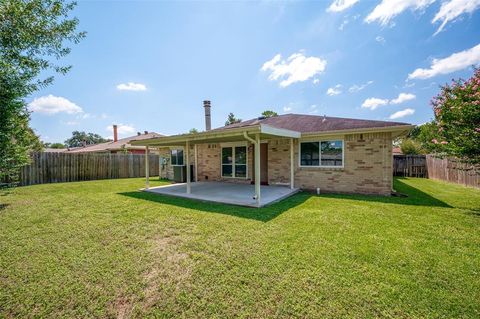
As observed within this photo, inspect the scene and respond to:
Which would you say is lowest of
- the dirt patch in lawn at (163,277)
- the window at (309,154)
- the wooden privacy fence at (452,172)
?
the dirt patch in lawn at (163,277)

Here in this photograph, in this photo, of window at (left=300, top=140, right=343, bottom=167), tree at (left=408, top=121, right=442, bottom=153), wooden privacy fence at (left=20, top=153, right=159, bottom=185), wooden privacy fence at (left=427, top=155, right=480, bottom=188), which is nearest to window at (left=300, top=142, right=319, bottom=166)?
window at (left=300, top=140, right=343, bottom=167)

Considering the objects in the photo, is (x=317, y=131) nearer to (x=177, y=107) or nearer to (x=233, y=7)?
(x=233, y=7)

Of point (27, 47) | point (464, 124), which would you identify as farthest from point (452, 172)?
point (27, 47)

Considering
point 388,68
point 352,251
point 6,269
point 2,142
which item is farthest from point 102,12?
point 388,68

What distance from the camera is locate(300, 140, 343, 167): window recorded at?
8406 mm

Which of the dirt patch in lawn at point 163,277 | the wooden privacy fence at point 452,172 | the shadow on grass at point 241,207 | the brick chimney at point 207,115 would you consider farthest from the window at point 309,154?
the brick chimney at point 207,115

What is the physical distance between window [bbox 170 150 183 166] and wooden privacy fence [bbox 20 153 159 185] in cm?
407

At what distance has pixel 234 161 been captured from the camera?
11180 millimetres

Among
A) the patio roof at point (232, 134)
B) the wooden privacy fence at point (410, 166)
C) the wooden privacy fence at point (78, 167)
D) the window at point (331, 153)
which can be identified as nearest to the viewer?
the patio roof at point (232, 134)

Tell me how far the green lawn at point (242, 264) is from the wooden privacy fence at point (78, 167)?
8.02 m

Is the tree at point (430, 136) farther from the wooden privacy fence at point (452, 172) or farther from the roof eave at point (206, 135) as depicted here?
the roof eave at point (206, 135)

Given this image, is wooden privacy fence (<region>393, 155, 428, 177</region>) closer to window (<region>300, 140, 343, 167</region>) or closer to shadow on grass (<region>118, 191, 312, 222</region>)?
window (<region>300, 140, 343, 167</region>)

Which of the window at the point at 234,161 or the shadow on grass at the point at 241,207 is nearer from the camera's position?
the shadow on grass at the point at 241,207

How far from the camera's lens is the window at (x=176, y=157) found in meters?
13.5
